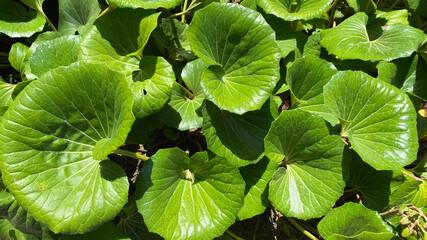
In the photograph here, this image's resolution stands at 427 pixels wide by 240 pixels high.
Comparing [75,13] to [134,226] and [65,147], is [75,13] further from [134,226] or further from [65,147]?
[134,226]

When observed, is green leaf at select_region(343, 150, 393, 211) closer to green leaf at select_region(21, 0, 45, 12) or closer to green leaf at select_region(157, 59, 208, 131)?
green leaf at select_region(157, 59, 208, 131)

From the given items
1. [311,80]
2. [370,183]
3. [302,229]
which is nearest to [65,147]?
[311,80]

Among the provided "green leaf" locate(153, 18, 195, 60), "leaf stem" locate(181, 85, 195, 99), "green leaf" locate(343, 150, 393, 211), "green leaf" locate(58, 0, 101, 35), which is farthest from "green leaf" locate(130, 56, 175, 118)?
"green leaf" locate(343, 150, 393, 211)

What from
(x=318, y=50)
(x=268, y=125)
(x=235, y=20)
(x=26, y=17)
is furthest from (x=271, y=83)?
(x=26, y=17)

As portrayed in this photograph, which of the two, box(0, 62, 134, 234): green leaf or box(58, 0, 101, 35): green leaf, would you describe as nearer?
box(0, 62, 134, 234): green leaf

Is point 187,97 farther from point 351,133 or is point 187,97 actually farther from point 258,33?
point 351,133

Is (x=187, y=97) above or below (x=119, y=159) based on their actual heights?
above
